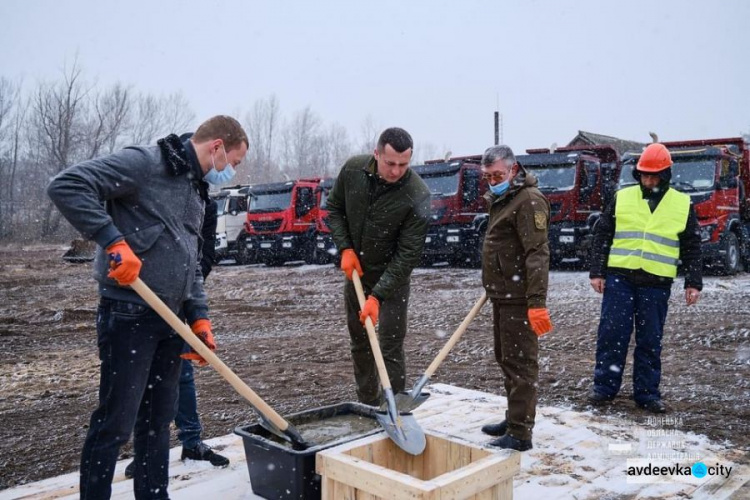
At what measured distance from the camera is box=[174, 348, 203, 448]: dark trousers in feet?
11.0

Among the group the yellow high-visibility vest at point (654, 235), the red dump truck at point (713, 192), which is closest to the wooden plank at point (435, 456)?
the yellow high-visibility vest at point (654, 235)

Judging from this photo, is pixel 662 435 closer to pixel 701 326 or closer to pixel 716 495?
pixel 716 495

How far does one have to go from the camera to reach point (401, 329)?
153 inches

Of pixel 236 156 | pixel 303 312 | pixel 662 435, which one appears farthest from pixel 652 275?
pixel 303 312

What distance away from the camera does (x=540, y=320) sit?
3.44 meters

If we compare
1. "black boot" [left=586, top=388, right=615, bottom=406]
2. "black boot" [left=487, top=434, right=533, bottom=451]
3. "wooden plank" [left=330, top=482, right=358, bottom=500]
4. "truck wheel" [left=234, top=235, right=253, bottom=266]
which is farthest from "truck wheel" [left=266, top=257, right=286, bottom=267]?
"wooden plank" [left=330, top=482, right=358, bottom=500]

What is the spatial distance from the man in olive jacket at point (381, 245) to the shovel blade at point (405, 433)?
0.90 m

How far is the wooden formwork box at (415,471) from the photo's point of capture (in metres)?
2.30

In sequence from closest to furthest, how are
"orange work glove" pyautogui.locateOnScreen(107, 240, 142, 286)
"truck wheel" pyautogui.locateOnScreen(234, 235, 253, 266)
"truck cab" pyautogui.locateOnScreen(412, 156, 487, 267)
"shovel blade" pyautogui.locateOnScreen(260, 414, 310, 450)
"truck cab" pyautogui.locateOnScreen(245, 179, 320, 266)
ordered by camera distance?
"orange work glove" pyautogui.locateOnScreen(107, 240, 142, 286)
"shovel blade" pyautogui.locateOnScreen(260, 414, 310, 450)
"truck cab" pyautogui.locateOnScreen(412, 156, 487, 267)
"truck cab" pyautogui.locateOnScreen(245, 179, 320, 266)
"truck wheel" pyautogui.locateOnScreen(234, 235, 253, 266)

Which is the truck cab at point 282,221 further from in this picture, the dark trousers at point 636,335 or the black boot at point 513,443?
the black boot at point 513,443

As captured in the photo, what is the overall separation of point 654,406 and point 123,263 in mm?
3656

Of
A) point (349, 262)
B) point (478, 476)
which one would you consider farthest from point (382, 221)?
point (478, 476)

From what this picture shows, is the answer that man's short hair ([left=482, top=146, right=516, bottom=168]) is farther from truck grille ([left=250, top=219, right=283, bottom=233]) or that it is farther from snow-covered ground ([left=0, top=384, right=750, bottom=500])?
truck grille ([left=250, top=219, right=283, bottom=233])

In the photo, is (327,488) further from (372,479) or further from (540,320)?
(540,320)
